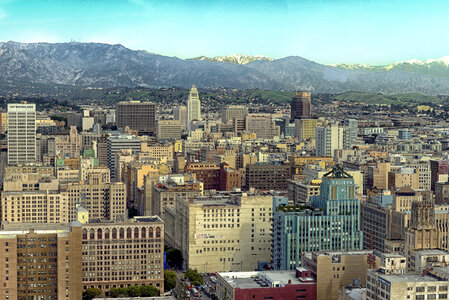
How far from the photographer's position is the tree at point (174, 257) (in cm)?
5981

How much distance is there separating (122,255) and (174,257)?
315 inches

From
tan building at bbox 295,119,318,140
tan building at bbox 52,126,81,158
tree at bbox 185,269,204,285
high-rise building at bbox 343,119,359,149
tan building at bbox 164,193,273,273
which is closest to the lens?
tree at bbox 185,269,204,285

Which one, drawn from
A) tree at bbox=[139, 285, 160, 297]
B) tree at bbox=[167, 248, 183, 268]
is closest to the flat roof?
tree at bbox=[139, 285, 160, 297]

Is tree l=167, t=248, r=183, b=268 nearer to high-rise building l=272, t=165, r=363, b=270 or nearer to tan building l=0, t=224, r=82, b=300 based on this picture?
high-rise building l=272, t=165, r=363, b=270

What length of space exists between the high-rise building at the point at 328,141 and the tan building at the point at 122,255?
2262 inches

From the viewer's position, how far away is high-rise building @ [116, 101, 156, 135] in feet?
468

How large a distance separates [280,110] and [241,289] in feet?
452

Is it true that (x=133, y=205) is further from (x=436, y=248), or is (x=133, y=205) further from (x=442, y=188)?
(x=436, y=248)

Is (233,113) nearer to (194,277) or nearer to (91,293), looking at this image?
(194,277)

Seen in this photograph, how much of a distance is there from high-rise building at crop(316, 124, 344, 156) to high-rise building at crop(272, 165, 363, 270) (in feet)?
172

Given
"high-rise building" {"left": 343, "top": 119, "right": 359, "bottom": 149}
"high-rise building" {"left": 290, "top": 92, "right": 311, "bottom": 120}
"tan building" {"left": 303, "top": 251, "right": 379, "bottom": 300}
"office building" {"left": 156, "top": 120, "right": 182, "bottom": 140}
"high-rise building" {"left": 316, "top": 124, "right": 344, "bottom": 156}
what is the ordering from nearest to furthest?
1. "tan building" {"left": 303, "top": 251, "right": 379, "bottom": 300}
2. "high-rise building" {"left": 316, "top": 124, "right": 344, "bottom": 156}
3. "high-rise building" {"left": 343, "top": 119, "right": 359, "bottom": 149}
4. "office building" {"left": 156, "top": 120, "right": 182, "bottom": 140}
5. "high-rise building" {"left": 290, "top": 92, "right": 311, "bottom": 120}

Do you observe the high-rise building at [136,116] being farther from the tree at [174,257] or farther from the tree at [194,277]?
the tree at [194,277]

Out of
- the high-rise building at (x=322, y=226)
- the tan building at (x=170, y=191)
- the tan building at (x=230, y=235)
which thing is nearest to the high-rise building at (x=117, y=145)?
the tan building at (x=170, y=191)

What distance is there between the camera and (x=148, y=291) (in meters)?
50.3
